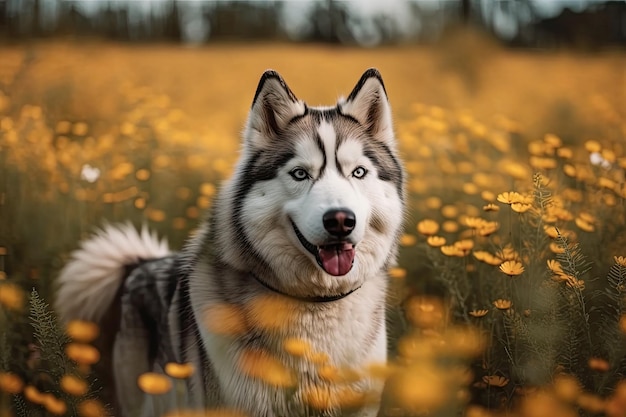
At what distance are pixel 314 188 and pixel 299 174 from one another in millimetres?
152

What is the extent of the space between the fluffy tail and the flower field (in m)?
0.24

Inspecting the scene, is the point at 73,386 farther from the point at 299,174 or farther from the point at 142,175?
the point at 142,175

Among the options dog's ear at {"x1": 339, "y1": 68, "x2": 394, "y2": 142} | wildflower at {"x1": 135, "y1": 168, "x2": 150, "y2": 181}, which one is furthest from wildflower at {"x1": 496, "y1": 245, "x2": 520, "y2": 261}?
wildflower at {"x1": 135, "y1": 168, "x2": 150, "y2": 181}

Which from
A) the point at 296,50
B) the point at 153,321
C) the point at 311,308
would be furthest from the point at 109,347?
the point at 296,50

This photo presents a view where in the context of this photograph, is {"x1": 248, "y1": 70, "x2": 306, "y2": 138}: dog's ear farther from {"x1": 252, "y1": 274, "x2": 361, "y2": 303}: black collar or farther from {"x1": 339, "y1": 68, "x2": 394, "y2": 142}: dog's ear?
{"x1": 252, "y1": 274, "x2": 361, "y2": 303}: black collar

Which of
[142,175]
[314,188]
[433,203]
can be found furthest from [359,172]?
[142,175]

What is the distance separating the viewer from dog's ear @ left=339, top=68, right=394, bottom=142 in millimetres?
2947

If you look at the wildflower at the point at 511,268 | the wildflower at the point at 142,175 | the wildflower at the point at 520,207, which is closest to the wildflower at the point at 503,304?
the wildflower at the point at 511,268

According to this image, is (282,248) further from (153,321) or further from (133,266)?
(133,266)

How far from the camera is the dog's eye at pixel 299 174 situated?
8.93ft

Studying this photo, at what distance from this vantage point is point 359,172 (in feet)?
9.09

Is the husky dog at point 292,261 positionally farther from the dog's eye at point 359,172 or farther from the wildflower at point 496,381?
the wildflower at point 496,381

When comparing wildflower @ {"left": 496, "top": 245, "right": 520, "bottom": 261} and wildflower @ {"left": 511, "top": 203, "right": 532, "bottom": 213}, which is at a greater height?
wildflower @ {"left": 511, "top": 203, "right": 532, "bottom": 213}

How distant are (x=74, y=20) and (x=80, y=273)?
9.37 metres
